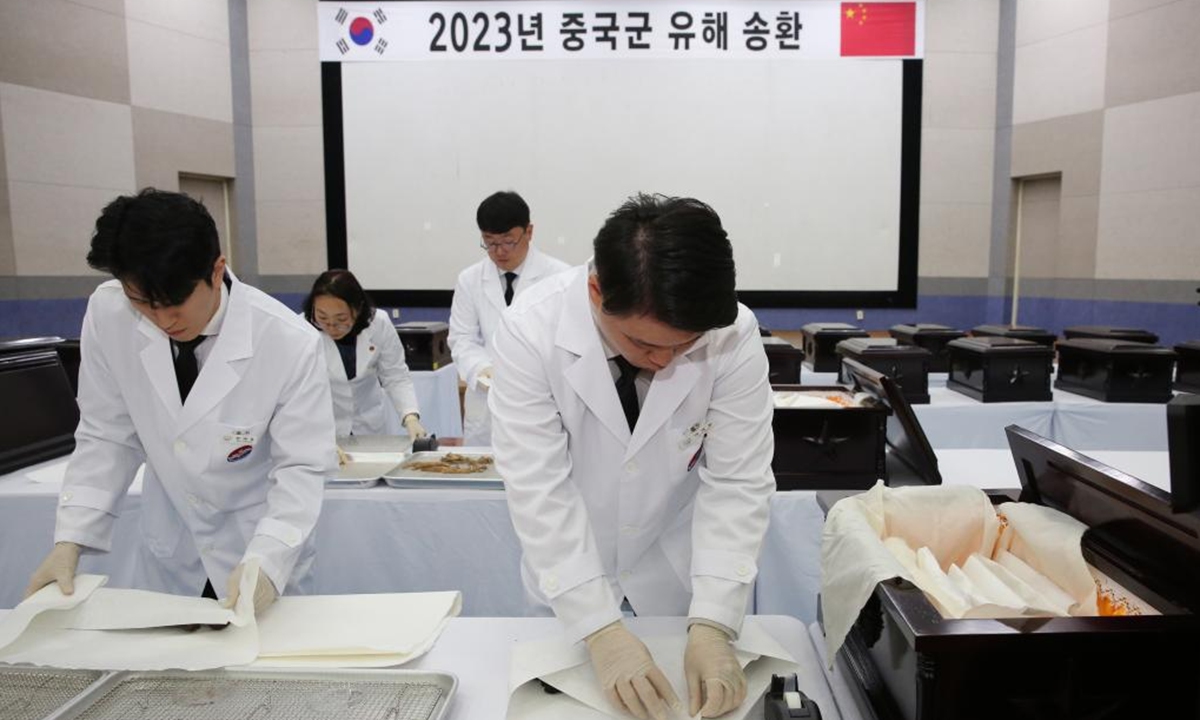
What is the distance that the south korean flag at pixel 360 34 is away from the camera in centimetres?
605

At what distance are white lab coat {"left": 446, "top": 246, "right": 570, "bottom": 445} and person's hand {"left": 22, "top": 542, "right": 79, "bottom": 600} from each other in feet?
5.89

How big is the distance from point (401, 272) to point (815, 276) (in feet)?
11.2

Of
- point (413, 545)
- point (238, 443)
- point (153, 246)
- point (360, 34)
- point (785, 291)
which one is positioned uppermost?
point (360, 34)

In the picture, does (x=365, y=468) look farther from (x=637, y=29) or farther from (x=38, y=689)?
(x=637, y=29)

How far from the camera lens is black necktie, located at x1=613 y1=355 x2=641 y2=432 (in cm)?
129

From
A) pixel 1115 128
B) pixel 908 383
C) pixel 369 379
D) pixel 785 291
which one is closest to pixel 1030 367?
pixel 908 383

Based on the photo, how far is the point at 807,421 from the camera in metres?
2.11

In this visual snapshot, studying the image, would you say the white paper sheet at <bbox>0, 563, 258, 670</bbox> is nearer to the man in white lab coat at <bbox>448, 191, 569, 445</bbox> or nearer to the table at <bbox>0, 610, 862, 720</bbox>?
the table at <bbox>0, 610, 862, 720</bbox>

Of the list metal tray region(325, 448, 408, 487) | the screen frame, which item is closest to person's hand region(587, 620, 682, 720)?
metal tray region(325, 448, 408, 487)

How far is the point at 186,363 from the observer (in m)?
1.50

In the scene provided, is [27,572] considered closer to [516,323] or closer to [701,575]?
[516,323]

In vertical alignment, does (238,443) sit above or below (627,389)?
below

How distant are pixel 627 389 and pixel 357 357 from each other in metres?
1.91

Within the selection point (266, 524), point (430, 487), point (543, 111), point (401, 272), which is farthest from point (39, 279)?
point (266, 524)
